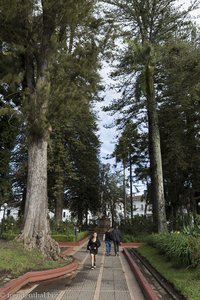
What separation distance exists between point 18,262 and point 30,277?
0.80m

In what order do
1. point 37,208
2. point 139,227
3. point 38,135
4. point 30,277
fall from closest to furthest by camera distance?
point 30,277 → point 37,208 → point 38,135 → point 139,227

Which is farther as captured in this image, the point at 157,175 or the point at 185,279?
the point at 157,175

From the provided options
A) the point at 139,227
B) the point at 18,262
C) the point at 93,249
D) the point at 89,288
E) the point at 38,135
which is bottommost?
the point at 89,288

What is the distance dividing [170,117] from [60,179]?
1258cm

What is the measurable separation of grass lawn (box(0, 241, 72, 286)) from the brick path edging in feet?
0.73

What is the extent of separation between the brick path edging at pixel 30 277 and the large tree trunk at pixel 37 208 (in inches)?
52.0

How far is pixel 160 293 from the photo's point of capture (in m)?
9.08

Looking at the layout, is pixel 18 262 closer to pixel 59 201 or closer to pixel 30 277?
pixel 30 277

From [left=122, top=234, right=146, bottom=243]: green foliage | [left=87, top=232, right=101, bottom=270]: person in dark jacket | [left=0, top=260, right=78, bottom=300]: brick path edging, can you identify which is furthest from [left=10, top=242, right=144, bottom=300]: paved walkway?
[left=122, top=234, right=146, bottom=243]: green foliage

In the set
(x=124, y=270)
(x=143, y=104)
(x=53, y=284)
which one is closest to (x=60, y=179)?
(x=143, y=104)

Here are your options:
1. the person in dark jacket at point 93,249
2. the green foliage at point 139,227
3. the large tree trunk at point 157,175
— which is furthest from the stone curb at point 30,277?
the green foliage at point 139,227

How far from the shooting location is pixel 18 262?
12.0 m

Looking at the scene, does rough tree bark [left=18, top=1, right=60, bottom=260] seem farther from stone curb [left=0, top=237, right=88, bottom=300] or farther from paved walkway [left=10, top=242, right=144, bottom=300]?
paved walkway [left=10, top=242, right=144, bottom=300]

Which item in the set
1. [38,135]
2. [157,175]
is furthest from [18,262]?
[157,175]
